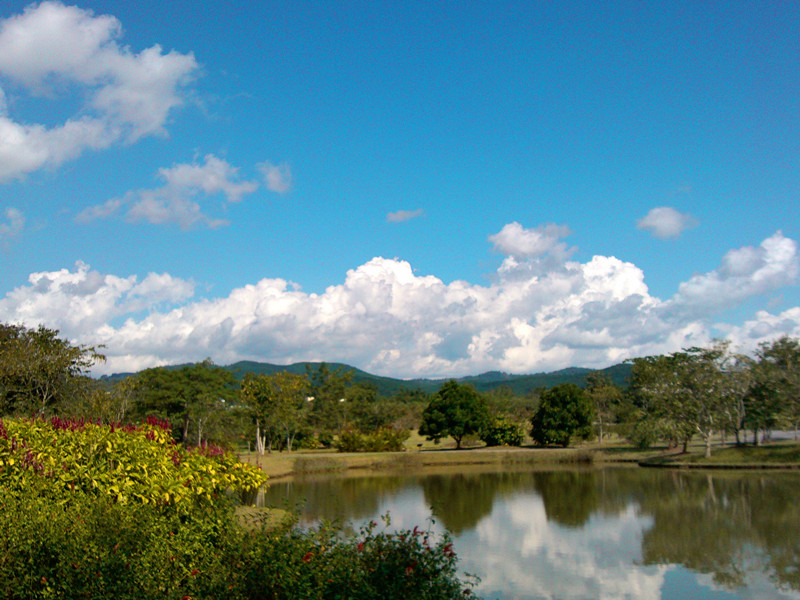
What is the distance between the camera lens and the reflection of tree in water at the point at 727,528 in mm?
14023

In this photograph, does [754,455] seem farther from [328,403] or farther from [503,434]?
[328,403]

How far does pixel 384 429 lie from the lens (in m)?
53.3

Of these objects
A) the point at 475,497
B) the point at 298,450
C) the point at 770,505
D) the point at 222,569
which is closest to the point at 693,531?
the point at 770,505

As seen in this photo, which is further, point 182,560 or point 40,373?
point 40,373

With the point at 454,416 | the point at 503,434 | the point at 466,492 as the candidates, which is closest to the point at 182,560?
the point at 466,492

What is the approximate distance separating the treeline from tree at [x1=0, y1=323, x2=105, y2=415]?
0.05m

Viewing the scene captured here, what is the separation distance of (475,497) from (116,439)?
20.4 metres

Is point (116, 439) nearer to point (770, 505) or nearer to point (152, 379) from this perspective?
point (770, 505)

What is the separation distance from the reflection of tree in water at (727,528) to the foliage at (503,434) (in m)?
23.3

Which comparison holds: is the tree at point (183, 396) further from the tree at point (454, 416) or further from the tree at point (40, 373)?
the tree at point (454, 416)

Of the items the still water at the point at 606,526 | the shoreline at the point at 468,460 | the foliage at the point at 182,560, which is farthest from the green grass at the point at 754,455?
the foliage at the point at 182,560

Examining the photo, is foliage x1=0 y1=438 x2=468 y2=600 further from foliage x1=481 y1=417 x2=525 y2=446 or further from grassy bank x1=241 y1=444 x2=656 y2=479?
foliage x1=481 y1=417 x2=525 y2=446

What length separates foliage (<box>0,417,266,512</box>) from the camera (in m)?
8.46

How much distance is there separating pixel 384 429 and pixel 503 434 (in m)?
10.5
